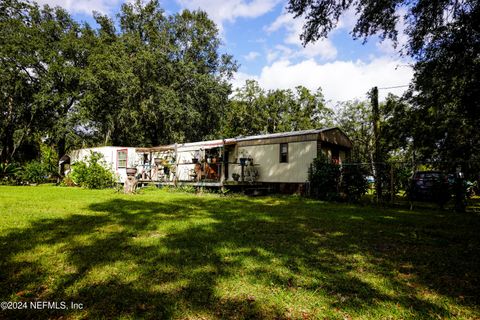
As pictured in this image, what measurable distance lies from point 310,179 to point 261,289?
1180 centimetres

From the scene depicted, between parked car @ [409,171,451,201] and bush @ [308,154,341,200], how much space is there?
306cm

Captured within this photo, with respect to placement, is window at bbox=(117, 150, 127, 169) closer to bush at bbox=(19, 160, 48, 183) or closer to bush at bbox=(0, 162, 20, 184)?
bush at bbox=(19, 160, 48, 183)

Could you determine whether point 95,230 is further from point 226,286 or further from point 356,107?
point 356,107

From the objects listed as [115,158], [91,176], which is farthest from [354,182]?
[115,158]

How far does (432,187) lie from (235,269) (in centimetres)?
1092

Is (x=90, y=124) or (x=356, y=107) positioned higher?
(x=356, y=107)

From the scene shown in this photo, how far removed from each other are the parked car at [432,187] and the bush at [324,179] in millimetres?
3057

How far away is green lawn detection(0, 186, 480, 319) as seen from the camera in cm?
278

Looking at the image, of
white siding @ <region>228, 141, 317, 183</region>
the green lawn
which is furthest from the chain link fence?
the green lawn

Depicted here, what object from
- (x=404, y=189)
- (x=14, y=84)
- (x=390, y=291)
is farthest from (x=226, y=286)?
(x=14, y=84)

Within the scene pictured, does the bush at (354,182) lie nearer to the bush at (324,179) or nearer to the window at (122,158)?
the bush at (324,179)

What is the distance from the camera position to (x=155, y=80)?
83.7ft

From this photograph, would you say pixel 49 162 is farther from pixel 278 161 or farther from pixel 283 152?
pixel 283 152

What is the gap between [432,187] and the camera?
1132 cm
